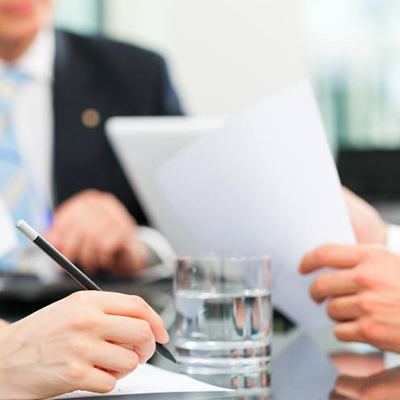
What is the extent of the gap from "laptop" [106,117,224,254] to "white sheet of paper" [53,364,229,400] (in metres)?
0.45

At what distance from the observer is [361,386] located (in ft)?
2.38

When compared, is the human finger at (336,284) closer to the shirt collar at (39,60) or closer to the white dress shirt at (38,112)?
the white dress shirt at (38,112)

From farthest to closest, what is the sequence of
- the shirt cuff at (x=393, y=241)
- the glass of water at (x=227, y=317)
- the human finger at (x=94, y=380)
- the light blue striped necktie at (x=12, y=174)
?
1. the light blue striped necktie at (x=12, y=174)
2. the shirt cuff at (x=393, y=241)
3. the glass of water at (x=227, y=317)
4. the human finger at (x=94, y=380)

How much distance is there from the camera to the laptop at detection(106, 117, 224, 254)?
121 centimetres

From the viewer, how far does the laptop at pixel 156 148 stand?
1.21m

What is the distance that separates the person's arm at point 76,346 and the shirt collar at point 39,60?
1656 mm

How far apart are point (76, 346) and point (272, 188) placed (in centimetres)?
34

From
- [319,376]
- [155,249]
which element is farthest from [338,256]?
[155,249]

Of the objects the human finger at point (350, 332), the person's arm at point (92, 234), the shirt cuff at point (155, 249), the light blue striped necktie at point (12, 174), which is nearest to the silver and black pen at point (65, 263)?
the human finger at point (350, 332)

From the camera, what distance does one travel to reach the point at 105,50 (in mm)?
2377

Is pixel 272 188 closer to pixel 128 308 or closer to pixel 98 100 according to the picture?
pixel 128 308

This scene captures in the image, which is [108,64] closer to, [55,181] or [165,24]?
[55,181]

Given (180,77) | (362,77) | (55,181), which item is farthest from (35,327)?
(362,77)

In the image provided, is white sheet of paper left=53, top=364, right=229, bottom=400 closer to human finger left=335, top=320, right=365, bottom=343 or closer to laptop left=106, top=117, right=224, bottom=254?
human finger left=335, top=320, right=365, bottom=343
